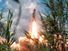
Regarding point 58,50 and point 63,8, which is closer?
point 58,50

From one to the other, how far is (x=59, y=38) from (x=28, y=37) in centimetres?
102

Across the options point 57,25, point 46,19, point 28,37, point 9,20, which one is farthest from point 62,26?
point 9,20

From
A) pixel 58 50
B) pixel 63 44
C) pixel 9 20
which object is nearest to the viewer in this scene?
pixel 9 20

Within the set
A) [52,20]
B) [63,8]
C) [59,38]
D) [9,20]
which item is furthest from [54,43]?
[9,20]

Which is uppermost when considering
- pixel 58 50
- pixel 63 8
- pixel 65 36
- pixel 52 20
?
pixel 63 8

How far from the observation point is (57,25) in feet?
19.0

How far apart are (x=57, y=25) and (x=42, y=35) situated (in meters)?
0.60

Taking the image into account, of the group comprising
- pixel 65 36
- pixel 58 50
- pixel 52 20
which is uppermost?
pixel 52 20

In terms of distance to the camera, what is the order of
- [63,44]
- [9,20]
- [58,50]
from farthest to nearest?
[63,44]
[58,50]
[9,20]

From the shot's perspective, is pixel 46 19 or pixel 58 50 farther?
pixel 46 19

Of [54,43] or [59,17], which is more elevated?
[59,17]

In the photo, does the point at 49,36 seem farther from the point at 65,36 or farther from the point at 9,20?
the point at 9,20

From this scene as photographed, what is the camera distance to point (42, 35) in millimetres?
5707

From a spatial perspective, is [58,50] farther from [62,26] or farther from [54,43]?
[62,26]
